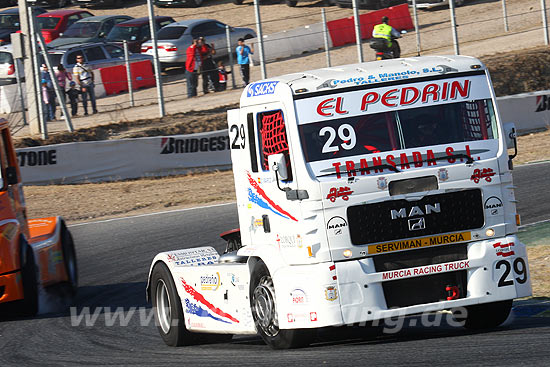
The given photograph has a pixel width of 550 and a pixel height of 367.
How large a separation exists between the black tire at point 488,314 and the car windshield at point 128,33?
2786cm

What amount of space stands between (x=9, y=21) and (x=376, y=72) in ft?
108

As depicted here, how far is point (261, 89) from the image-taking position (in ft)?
27.3

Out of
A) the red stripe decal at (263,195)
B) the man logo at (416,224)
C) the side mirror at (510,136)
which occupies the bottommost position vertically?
the man logo at (416,224)

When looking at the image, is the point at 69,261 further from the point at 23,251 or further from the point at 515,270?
the point at 515,270

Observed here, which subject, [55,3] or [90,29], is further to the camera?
[55,3]

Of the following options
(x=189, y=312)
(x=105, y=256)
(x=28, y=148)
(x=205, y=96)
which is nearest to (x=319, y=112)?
(x=189, y=312)

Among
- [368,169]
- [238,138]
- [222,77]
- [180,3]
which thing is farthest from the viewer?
[180,3]

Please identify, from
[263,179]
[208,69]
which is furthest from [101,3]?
[263,179]

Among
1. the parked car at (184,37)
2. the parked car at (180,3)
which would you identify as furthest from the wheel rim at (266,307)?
the parked car at (180,3)

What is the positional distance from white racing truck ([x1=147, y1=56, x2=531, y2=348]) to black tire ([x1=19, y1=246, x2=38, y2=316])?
345 cm

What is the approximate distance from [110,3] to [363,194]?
3822 cm

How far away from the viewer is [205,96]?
28125 mm

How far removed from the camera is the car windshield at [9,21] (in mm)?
38312

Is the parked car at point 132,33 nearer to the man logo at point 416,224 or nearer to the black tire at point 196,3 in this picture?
the black tire at point 196,3
